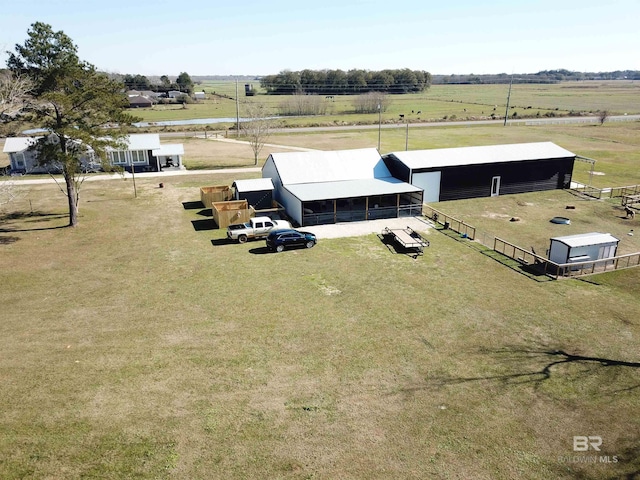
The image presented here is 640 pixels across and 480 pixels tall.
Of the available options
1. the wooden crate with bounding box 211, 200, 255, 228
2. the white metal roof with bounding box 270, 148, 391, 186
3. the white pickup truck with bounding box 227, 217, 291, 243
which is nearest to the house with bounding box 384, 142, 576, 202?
the white metal roof with bounding box 270, 148, 391, 186

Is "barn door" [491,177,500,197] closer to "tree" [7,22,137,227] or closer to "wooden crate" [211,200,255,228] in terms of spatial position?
"wooden crate" [211,200,255,228]

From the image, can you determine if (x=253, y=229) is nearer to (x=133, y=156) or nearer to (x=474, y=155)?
(x=474, y=155)

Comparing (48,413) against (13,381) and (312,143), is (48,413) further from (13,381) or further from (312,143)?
(312,143)

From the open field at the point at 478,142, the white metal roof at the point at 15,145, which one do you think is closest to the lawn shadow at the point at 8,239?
the white metal roof at the point at 15,145

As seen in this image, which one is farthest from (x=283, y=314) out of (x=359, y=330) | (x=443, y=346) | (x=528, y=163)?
(x=528, y=163)

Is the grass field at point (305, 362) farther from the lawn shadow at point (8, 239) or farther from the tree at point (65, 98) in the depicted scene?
the tree at point (65, 98)

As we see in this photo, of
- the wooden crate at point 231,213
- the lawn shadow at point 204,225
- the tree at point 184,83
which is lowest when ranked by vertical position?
the lawn shadow at point 204,225
